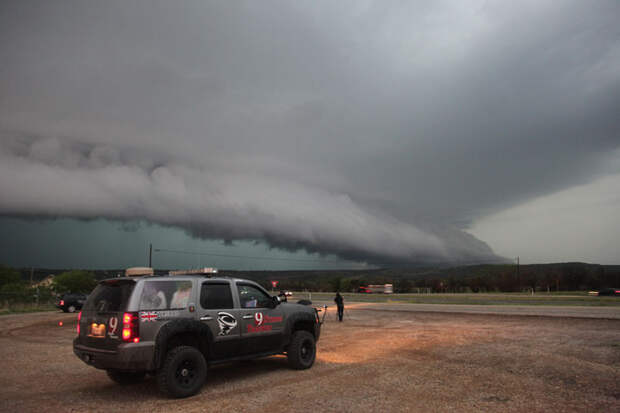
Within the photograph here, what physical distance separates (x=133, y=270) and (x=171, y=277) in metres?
1.29

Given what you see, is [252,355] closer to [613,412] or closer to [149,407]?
[149,407]

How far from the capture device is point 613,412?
6.41m

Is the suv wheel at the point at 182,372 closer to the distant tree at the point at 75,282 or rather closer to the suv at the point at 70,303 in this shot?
the suv at the point at 70,303

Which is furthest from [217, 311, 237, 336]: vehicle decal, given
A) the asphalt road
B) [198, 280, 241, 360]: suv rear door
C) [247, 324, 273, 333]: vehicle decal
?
the asphalt road

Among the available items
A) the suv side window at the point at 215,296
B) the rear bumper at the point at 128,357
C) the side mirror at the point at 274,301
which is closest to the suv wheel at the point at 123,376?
the rear bumper at the point at 128,357

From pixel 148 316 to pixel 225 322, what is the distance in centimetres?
158

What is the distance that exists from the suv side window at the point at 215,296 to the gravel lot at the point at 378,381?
1518 mm

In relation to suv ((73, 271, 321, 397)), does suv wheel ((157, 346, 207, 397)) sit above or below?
below

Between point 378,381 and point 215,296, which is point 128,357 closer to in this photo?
point 215,296

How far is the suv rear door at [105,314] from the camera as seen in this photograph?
7.09 m

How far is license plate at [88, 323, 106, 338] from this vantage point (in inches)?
286

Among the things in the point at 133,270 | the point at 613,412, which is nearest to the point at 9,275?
the point at 133,270

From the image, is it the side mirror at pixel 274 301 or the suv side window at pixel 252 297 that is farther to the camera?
the side mirror at pixel 274 301

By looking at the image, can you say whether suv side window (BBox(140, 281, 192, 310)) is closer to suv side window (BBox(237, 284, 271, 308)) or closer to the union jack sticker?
the union jack sticker
